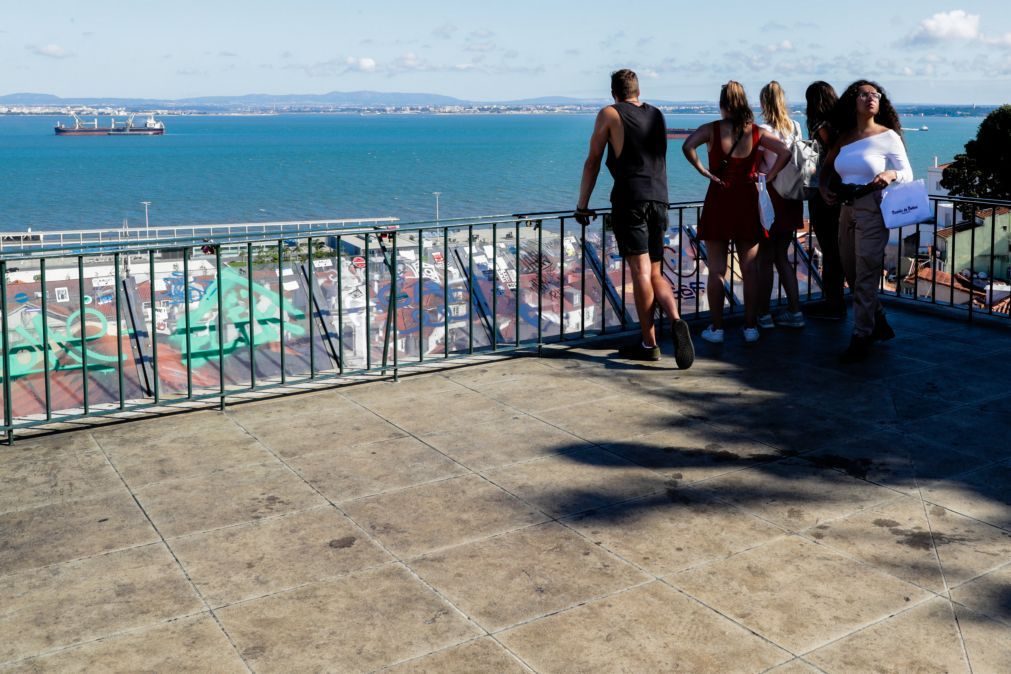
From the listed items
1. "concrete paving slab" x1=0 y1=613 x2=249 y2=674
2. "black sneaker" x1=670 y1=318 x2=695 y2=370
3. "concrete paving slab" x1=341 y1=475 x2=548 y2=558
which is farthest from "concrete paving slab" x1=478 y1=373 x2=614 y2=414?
"concrete paving slab" x1=0 y1=613 x2=249 y2=674

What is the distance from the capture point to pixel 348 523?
13.7 ft

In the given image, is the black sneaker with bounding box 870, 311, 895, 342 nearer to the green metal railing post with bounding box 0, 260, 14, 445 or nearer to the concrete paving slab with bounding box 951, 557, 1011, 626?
the concrete paving slab with bounding box 951, 557, 1011, 626

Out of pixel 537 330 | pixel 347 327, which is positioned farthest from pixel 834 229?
pixel 347 327

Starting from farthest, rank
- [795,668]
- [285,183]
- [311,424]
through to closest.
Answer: [285,183] < [311,424] < [795,668]

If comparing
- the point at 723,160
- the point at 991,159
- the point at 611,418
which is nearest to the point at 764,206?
the point at 723,160

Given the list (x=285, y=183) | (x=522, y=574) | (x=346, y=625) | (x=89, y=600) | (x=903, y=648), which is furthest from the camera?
(x=285, y=183)

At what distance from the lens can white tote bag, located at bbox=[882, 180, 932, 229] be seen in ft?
21.3

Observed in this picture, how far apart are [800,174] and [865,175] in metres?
0.85

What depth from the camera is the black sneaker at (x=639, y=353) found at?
22.3 feet

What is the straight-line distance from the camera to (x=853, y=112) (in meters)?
6.57

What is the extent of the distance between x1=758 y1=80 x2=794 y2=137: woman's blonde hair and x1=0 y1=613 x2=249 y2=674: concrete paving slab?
5342mm

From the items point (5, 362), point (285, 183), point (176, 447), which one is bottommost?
point (176, 447)

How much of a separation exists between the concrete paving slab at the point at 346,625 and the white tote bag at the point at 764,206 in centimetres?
429

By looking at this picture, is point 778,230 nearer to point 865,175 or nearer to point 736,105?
point 865,175
